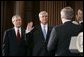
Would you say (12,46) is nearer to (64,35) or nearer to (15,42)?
(15,42)

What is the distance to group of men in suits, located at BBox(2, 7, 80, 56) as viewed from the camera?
4.30 m

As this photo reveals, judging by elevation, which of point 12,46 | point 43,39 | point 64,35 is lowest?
point 12,46

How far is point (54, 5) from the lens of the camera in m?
8.18

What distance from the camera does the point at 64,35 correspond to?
430cm

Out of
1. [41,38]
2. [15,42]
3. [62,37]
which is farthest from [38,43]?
[62,37]

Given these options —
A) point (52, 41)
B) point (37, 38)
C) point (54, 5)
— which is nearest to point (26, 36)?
point (37, 38)

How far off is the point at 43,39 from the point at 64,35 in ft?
2.44

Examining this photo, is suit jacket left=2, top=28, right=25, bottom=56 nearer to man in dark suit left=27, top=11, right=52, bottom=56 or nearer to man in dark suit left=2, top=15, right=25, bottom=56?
man in dark suit left=2, top=15, right=25, bottom=56

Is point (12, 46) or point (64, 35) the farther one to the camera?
point (12, 46)

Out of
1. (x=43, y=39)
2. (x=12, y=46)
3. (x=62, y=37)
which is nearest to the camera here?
(x=62, y=37)

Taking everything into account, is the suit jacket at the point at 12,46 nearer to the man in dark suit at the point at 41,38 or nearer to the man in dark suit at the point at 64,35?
the man in dark suit at the point at 41,38

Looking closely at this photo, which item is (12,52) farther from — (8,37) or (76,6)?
(76,6)

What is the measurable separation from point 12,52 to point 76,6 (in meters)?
3.65

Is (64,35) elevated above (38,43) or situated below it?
above
